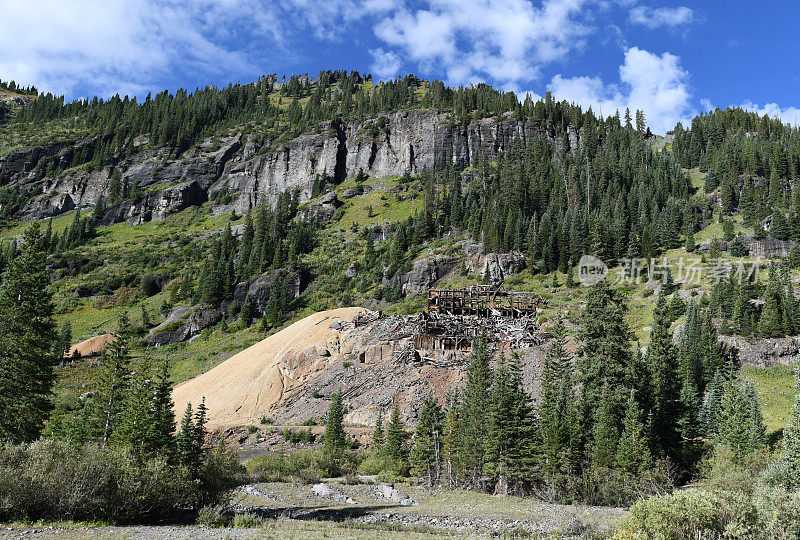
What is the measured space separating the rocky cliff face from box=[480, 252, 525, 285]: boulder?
69.6 m

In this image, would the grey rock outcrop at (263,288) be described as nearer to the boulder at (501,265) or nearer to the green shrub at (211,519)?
the boulder at (501,265)

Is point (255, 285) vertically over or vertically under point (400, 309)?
over

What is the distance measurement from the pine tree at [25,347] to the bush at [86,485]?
3.96 m

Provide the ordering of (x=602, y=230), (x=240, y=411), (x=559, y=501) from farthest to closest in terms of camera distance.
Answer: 1. (x=602, y=230)
2. (x=240, y=411)
3. (x=559, y=501)

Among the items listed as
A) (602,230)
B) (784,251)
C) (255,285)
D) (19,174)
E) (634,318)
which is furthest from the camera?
(19,174)

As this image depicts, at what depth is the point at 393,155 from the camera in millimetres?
174875

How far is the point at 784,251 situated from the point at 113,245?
178 m

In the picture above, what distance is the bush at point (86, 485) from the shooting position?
19.9m

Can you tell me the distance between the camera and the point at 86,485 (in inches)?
843

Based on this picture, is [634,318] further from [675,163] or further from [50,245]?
[50,245]

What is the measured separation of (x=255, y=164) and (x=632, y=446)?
579ft

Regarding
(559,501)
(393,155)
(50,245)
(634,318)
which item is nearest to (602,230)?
(634,318)

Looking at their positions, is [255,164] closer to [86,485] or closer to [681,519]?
[86,485]

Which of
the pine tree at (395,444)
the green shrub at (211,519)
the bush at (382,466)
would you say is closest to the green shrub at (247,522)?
the green shrub at (211,519)
